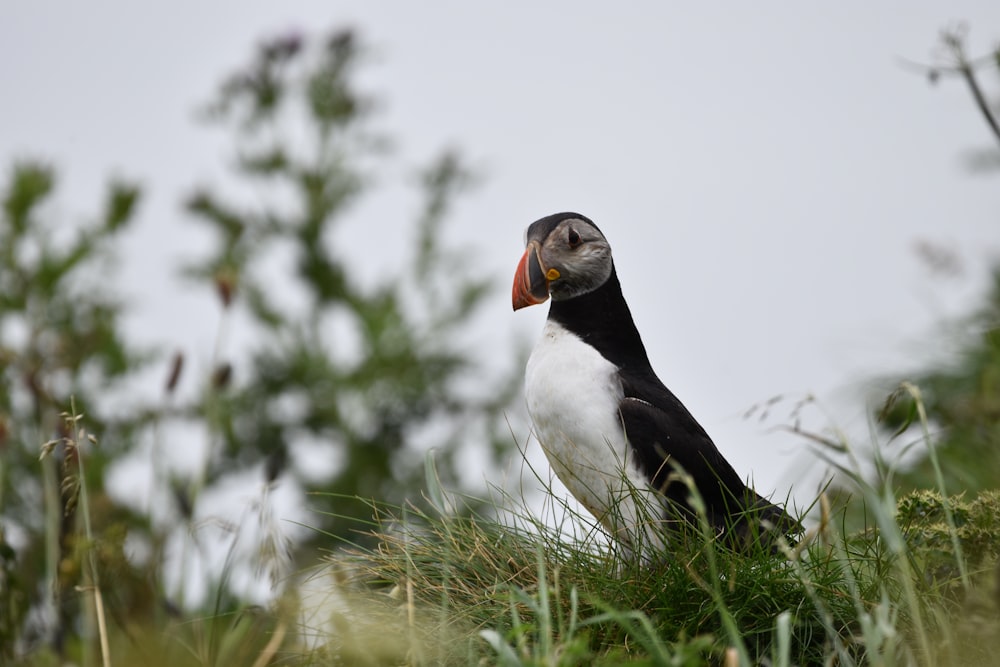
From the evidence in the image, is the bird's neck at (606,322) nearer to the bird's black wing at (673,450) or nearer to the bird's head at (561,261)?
the bird's head at (561,261)

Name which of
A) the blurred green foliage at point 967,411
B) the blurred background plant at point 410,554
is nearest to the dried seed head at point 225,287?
the blurred background plant at point 410,554

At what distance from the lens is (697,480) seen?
4.00 metres

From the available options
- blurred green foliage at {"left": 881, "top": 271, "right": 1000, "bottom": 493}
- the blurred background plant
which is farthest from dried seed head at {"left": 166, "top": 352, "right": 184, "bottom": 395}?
blurred green foliage at {"left": 881, "top": 271, "right": 1000, "bottom": 493}

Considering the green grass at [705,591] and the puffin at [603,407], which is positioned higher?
the puffin at [603,407]

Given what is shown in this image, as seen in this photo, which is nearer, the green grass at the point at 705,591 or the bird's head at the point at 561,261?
the green grass at the point at 705,591

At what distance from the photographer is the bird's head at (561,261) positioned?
4.19 metres

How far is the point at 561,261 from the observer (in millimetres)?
4254

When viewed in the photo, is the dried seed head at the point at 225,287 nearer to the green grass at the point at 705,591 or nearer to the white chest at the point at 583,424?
the green grass at the point at 705,591

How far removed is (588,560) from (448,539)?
1.42ft

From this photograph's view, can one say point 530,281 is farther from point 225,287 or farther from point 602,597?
point 602,597

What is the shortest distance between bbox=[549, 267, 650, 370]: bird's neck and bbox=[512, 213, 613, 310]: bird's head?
3 centimetres

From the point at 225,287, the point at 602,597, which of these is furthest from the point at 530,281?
the point at 602,597

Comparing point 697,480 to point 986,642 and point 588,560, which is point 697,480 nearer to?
point 588,560

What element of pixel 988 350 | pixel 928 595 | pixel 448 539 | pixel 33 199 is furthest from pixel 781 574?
pixel 33 199
